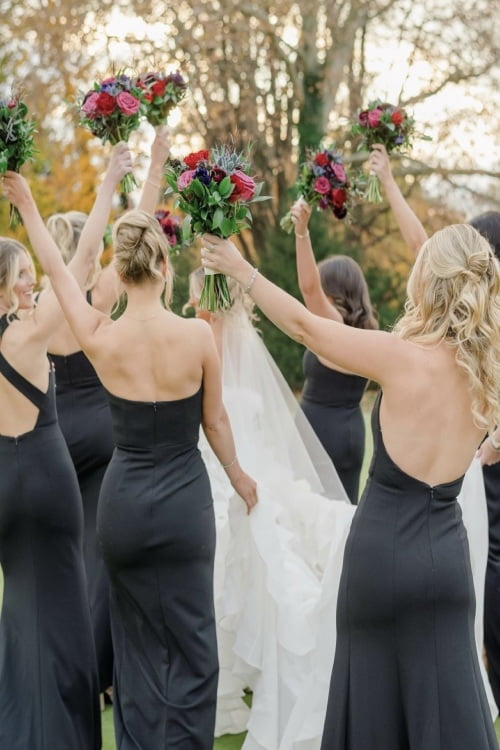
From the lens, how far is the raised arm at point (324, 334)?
3.11 m

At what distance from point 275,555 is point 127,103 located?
2503mm

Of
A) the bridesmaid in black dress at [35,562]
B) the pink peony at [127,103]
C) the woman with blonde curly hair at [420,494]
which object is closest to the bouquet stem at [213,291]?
the woman with blonde curly hair at [420,494]

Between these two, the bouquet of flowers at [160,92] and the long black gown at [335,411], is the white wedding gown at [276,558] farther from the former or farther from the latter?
the bouquet of flowers at [160,92]

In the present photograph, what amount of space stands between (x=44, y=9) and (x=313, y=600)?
16129 millimetres

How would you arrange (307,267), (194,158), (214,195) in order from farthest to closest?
(307,267)
(194,158)
(214,195)

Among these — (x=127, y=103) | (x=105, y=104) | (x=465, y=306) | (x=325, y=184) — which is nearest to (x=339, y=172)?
(x=325, y=184)

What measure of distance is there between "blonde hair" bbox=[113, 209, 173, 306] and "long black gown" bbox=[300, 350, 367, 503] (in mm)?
2253

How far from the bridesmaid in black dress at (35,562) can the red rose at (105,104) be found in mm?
1087

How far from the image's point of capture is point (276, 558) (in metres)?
4.77

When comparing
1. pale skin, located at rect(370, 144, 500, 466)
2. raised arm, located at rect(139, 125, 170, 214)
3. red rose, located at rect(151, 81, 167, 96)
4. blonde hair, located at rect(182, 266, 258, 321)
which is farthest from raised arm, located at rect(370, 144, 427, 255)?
red rose, located at rect(151, 81, 167, 96)

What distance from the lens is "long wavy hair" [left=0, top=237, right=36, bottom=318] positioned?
4227 mm

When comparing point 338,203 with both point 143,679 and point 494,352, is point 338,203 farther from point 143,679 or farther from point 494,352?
point 143,679

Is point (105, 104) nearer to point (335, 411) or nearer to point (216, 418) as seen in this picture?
point (216, 418)

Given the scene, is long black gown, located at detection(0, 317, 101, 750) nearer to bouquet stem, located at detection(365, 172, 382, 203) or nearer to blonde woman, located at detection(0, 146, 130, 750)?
blonde woman, located at detection(0, 146, 130, 750)
